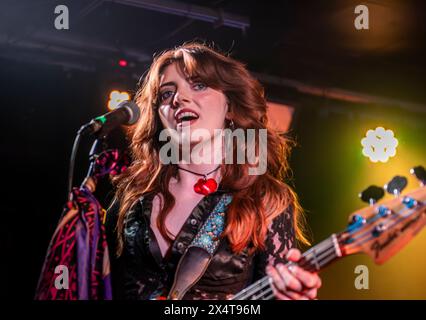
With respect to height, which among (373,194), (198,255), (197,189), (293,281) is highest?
(197,189)

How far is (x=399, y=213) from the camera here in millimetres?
1539

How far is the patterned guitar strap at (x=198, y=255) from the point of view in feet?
6.50

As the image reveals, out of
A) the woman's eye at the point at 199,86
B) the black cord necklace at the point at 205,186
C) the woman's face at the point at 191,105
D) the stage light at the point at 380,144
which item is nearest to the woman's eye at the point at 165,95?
the woman's face at the point at 191,105

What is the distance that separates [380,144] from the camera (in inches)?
136

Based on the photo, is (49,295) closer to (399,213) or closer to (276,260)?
(276,260)

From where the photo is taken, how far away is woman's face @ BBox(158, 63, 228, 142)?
2.26 meters

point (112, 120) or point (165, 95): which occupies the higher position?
point (165, 95)

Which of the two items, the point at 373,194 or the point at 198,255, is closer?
the point at 373,194

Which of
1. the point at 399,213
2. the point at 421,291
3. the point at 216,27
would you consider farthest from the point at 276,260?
the point at 421,291

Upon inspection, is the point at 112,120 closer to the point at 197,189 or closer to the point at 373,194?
the point at 197,189

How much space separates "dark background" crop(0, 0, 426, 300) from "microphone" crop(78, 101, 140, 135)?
1.45 meters

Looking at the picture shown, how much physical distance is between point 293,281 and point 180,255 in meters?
0.54

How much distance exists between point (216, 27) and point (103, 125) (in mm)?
2030

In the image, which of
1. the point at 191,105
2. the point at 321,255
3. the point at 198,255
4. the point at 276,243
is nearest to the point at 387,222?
the point at 321,255
